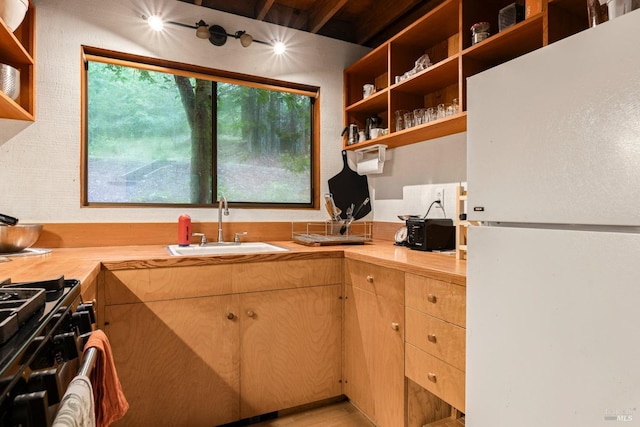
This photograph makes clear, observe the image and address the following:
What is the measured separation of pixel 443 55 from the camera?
2.20 meters

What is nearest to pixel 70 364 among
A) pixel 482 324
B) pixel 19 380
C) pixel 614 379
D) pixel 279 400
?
pixel 19 380

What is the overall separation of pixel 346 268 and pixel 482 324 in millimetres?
1045

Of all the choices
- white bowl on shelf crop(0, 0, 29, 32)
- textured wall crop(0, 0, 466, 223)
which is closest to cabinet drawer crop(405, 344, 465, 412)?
textured wall crop(0, 0, 466, 223)

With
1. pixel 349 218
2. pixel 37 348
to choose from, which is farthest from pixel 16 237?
pixel 349 218

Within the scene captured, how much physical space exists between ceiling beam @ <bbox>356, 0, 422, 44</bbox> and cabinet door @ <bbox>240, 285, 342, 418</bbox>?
1.84 m

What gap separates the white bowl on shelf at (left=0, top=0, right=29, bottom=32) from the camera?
145 cm

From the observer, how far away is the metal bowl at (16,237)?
5.16 ft

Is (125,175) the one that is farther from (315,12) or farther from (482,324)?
(482,324)

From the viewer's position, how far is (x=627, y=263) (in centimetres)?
76

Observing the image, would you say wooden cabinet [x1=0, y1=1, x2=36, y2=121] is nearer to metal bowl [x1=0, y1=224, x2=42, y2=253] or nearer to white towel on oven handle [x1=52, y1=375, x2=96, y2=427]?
metal bowl [x1=0, y1=224, x2=42, y2=253]

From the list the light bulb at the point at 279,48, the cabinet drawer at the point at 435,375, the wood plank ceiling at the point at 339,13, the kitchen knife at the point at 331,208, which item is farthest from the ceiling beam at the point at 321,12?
the cabinet drawer at the point at 435,375

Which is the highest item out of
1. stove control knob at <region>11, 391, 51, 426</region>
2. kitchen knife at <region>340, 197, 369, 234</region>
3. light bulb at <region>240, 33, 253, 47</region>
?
light bulb at <region>240, 33, 253, 47</region>

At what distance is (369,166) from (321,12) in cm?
110

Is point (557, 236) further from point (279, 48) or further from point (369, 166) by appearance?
point (279, 48)
